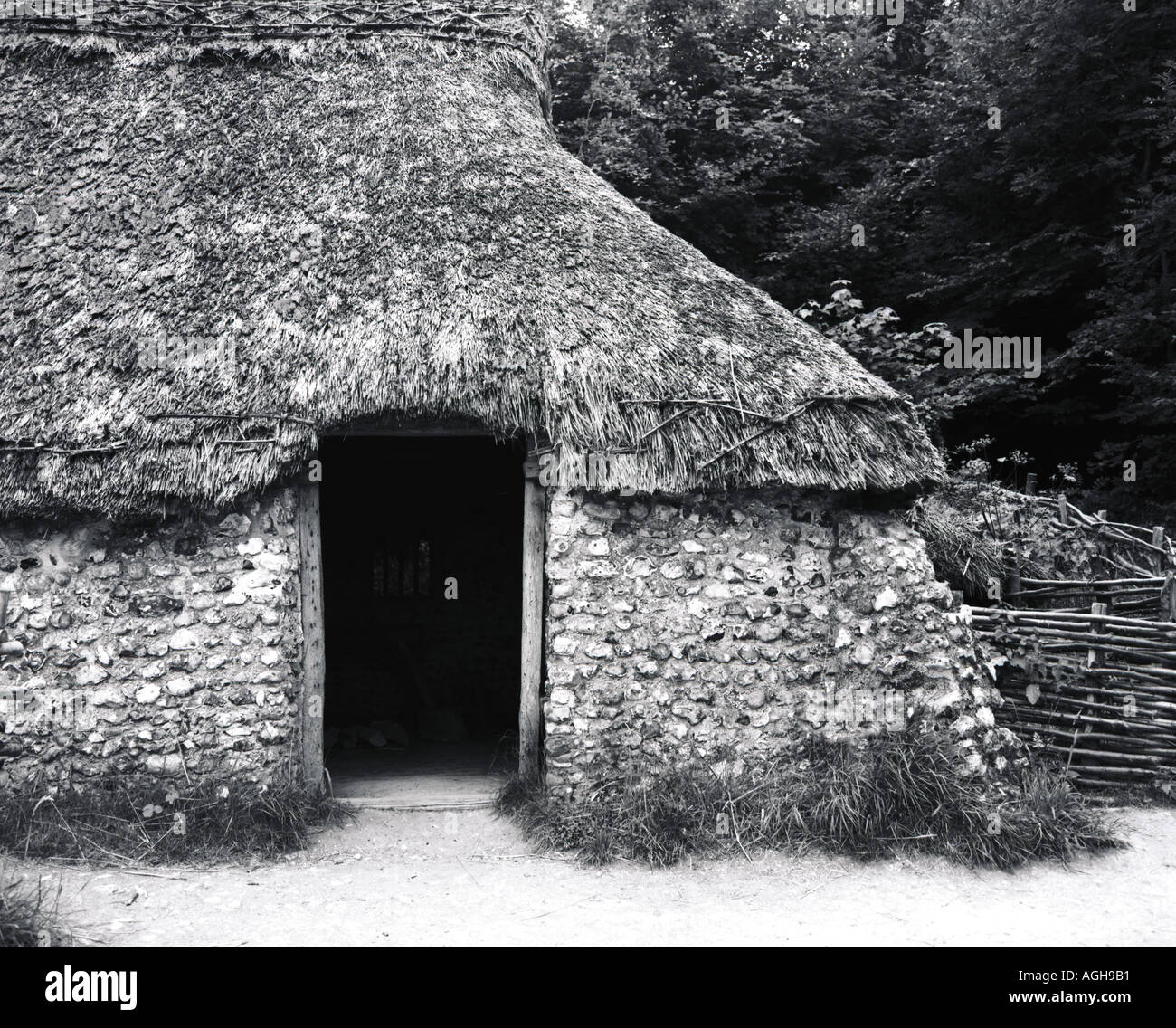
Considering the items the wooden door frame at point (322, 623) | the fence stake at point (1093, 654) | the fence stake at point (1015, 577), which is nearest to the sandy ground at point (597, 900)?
the wooden door frame at point (322, 623)

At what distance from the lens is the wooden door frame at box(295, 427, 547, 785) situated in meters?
6.02

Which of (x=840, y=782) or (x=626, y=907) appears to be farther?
(x=840, y=782)

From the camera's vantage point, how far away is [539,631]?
639 centimetres

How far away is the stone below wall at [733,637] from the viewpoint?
586 cm

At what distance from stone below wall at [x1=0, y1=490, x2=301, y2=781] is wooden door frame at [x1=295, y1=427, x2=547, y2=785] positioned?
→ 177 millimetres

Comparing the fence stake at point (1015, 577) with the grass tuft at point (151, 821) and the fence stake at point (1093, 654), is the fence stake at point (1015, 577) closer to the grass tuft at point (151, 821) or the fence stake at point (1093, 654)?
the fence stake at point (1093, 654)

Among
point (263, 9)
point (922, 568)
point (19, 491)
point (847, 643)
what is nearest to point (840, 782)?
point (847, 643)

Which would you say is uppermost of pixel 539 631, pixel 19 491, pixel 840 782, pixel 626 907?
pixel 19 491

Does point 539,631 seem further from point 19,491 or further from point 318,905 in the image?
point 19,491

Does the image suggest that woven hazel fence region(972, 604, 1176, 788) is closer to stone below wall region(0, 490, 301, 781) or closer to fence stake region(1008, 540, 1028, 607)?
fence stake region(1008, 540, 1028, 607)

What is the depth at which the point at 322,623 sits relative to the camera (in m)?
6.21

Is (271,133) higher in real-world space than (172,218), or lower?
higher

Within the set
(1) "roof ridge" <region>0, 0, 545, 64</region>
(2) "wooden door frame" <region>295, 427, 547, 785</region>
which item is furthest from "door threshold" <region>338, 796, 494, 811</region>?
(1) "roof ridge" <region>0, 0, 545, 64</region>

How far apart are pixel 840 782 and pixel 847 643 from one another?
868 mm
